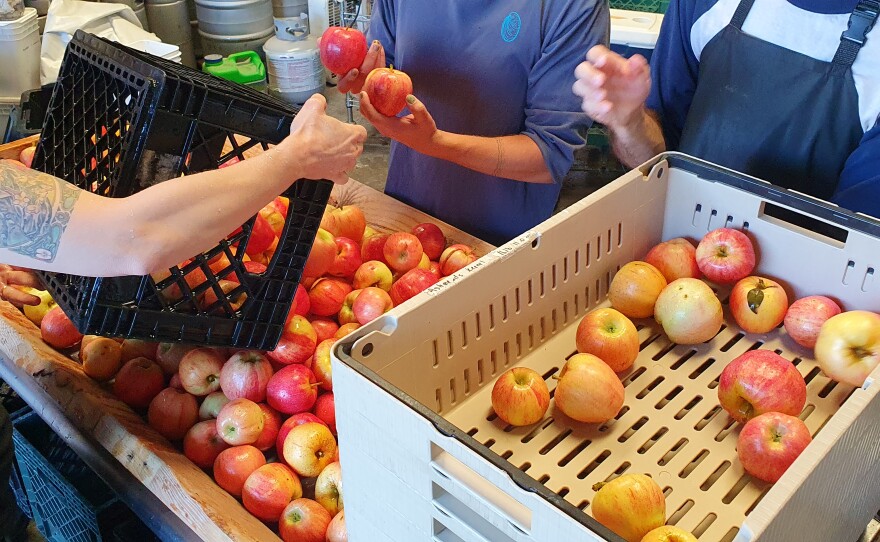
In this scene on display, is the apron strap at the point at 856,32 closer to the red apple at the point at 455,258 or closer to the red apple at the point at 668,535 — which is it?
the red apple at the point at 455,258

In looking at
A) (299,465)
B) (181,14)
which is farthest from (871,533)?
(181,14)

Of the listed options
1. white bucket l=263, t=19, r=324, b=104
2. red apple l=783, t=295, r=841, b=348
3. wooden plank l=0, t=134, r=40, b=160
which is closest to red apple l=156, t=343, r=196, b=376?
wooden plank l=0, t=134, r=40, b=160

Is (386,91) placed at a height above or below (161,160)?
below

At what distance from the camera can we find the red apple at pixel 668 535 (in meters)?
0.89

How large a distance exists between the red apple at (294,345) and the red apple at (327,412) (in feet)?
0.31

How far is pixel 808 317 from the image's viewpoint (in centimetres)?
132

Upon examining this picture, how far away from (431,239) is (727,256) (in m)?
0.72

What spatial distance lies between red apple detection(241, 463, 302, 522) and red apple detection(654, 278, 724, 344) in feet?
2.38

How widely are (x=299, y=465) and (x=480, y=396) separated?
0.37m

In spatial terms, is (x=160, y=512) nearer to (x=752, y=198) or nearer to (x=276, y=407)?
(x=276, y=407)

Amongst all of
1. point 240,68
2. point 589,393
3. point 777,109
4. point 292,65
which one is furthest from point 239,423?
point 292,65

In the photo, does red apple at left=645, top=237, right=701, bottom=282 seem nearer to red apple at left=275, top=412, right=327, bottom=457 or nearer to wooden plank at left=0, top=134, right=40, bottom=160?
red apple at left=275, top=412, right=327, bottom=457

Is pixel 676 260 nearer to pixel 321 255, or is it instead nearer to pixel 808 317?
pixel 808 317

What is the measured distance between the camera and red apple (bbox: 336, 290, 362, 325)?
1.67 m
